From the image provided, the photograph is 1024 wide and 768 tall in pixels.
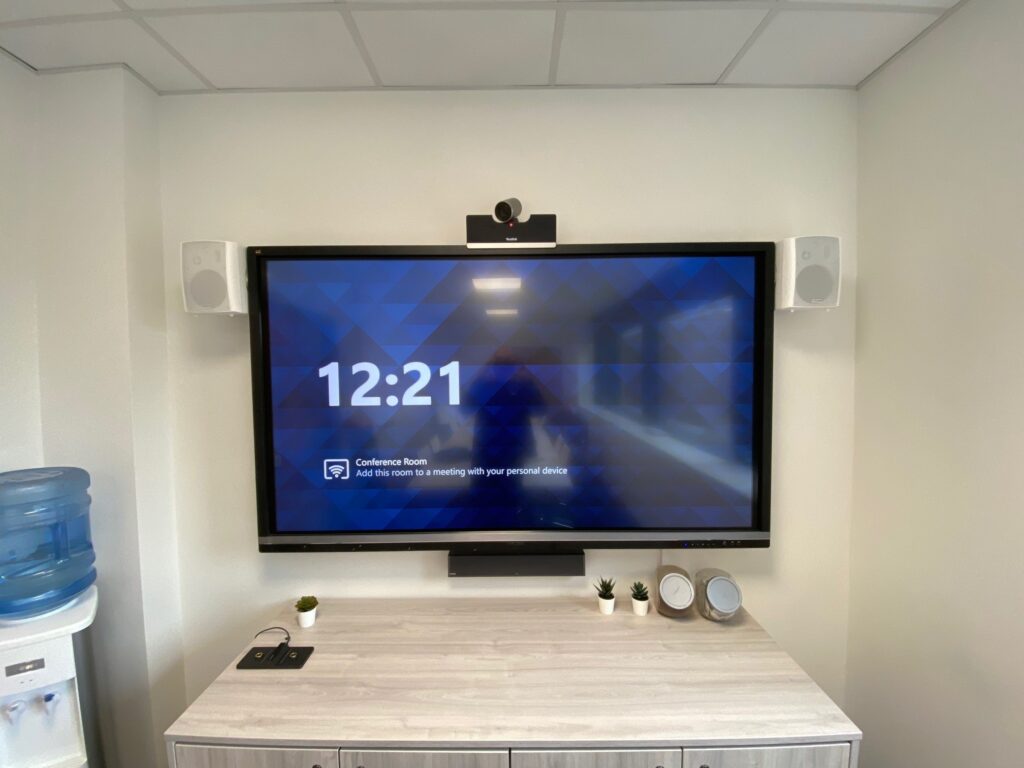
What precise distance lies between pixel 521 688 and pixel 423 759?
333mm

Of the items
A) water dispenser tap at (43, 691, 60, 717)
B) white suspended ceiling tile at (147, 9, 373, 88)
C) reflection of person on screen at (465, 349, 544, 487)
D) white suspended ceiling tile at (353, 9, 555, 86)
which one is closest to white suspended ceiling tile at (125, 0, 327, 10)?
white suspended ceiling tile at (147, 9, 373, 88)

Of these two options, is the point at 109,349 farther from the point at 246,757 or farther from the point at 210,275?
the point at 246,757

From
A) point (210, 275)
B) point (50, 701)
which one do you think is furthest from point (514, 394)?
point (50, 701)

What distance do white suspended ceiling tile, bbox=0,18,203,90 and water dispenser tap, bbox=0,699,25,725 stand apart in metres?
2.22

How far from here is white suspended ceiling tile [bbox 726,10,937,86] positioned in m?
1.45

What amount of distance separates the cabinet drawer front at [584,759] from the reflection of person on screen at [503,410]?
0.89 meters

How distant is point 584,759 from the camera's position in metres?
1.20

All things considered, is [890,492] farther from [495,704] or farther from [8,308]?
[8,308]

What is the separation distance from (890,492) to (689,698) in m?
1.15

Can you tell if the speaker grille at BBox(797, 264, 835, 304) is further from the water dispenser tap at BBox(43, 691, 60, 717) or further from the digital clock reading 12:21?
the water dispenser tap at BBox(43, 691, 60, 717)

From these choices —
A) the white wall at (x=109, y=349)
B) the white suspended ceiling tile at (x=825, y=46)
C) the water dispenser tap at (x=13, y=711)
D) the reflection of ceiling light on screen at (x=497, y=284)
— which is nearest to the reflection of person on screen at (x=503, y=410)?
the reflection of ceiling light on screen at (x=497, y=284)

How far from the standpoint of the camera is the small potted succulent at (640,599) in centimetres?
171

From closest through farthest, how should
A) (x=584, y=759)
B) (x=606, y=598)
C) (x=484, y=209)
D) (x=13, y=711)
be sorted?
(x=584, y=759)
(x=13, y=711)
(x=606, y=598)
(x=484, y=209)

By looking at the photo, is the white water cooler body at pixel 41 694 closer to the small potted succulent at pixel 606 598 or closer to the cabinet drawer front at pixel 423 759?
the cabinet drawer front at pixel 423 759
